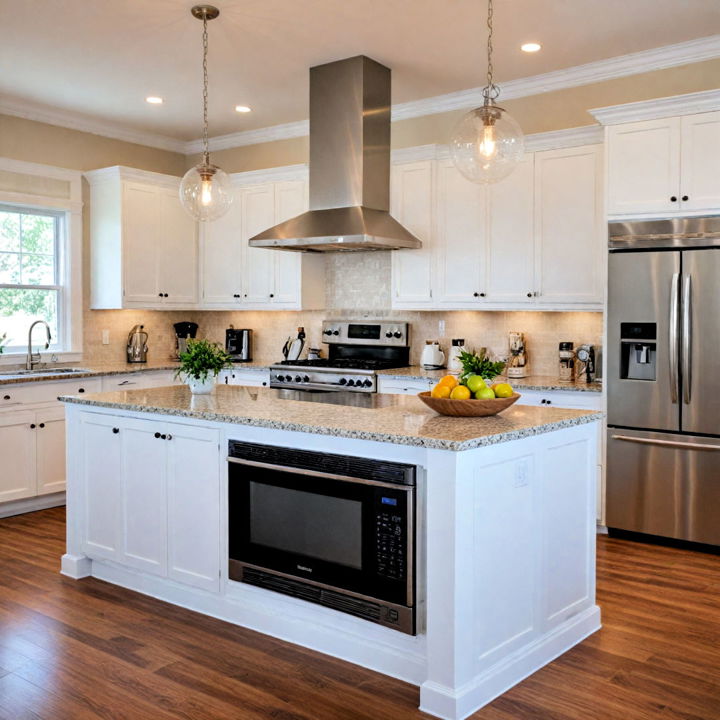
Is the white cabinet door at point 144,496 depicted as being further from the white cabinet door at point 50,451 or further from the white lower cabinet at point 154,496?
the white cabinet door at point 50,451

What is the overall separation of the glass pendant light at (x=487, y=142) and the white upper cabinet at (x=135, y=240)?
3.84 meters

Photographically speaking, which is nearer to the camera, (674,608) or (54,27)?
(674,608)

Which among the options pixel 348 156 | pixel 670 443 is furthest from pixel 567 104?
pixel 670 443

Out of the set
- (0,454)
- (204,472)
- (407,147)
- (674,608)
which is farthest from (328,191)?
(674,608)

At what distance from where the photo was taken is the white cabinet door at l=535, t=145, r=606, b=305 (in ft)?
16.2

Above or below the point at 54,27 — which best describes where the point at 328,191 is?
below

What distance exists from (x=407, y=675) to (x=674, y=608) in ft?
4.74

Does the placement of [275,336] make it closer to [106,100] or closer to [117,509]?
[106,100]

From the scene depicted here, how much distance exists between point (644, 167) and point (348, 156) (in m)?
1.80

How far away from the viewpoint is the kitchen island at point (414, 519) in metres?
2.62

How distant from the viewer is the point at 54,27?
438cm

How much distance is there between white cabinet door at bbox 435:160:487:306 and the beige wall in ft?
1.52

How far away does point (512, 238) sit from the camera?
5.26m

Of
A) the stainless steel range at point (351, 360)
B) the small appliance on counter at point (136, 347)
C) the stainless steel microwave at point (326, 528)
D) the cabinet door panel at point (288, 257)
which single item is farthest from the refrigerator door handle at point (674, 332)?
the small appliance on counter at point (136, 347)
